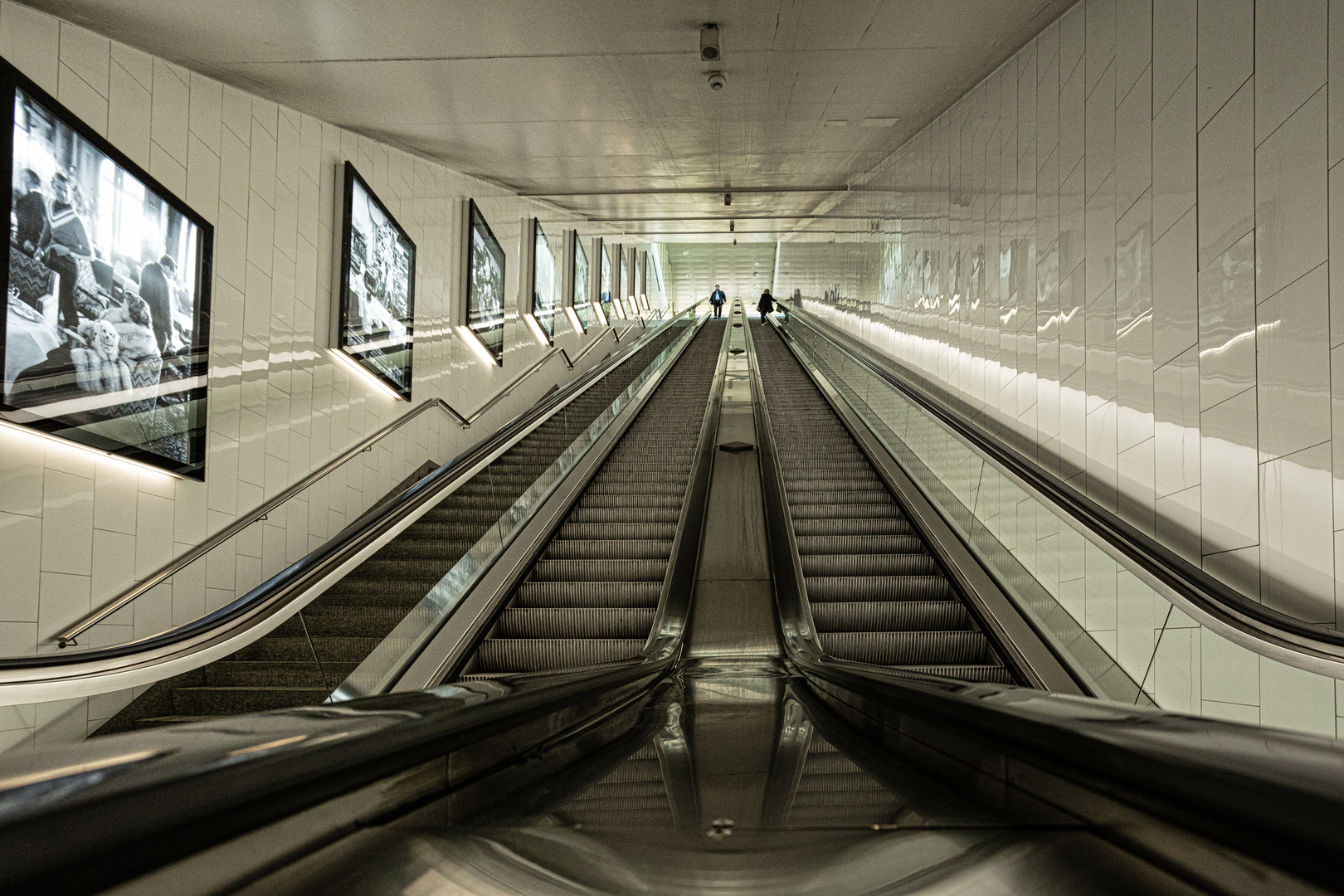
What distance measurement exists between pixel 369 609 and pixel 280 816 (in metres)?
2.71

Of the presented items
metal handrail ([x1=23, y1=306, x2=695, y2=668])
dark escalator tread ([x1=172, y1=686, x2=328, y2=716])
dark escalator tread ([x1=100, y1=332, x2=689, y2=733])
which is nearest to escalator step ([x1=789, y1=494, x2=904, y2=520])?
dark escalator tread ([x1=100, y1=332, x2=689, y2=733])

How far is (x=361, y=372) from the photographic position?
701 cm

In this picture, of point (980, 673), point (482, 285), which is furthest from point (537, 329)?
point (980, 673)

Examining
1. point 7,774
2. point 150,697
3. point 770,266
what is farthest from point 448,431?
point 770,266

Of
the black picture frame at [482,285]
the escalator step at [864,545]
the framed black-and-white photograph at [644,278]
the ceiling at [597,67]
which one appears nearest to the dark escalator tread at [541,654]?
the escalator step at [864,545]

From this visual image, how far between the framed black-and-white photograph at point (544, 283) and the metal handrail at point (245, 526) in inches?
170

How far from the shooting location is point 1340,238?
2.84m

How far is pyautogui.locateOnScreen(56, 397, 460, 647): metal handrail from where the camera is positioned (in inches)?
163

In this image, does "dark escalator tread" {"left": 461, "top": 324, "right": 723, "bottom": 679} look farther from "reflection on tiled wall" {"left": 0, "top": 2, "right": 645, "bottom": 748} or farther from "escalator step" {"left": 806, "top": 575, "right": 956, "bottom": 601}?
"reflection on tiled wall" {"left": 0, "top": 2, "right": 645, "bottom": 748}

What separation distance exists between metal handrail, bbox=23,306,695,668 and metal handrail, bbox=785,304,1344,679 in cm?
308

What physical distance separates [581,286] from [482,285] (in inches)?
225

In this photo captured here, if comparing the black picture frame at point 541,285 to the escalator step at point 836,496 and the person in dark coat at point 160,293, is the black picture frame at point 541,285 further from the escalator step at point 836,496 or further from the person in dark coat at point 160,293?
the person in dark coat at point 160,293

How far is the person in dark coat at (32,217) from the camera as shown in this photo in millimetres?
3807

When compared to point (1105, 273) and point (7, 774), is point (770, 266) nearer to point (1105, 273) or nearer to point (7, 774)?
point (1105, 273)
